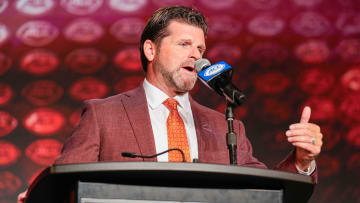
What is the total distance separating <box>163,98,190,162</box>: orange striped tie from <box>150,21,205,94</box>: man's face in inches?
5.9

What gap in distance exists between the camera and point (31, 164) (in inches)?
112

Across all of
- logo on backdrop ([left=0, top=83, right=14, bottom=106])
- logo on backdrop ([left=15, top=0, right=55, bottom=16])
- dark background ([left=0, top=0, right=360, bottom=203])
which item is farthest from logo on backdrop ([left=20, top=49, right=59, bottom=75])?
logo on backdrop ([left=15, top=0, right=55, bottom=16])

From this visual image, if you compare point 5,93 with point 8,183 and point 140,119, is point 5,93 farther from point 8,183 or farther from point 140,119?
point 140,119

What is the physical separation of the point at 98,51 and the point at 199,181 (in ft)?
6.54

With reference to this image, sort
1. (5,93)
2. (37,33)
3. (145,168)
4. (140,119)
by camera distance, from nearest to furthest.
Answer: (145,168) < (140,119) < (5,93) < (37,33)

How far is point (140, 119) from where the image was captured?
1927mm

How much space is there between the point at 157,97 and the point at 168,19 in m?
0.37

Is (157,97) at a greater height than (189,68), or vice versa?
(189,68)

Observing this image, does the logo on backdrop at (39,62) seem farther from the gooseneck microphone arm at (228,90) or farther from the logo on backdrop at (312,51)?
the gooseneck microphone arm at (228,90)

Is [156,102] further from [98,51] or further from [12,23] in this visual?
[12,23]

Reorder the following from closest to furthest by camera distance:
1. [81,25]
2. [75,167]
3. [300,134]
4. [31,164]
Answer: [75,167], [300,134], [31,164], [81,25]

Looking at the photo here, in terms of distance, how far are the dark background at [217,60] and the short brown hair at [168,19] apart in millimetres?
614

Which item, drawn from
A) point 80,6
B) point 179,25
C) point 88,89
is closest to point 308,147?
point 179,25

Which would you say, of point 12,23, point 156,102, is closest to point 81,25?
point 12,23
